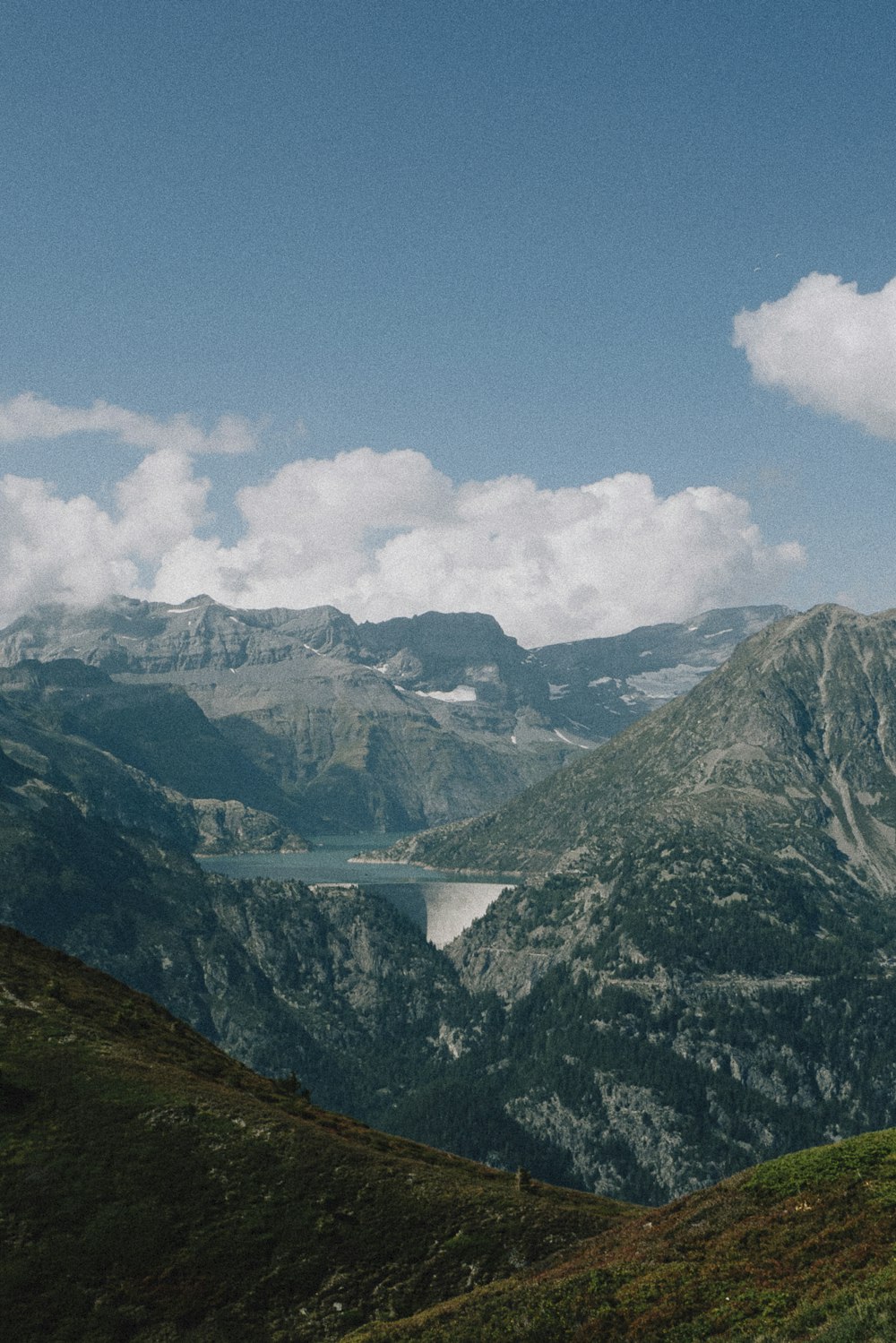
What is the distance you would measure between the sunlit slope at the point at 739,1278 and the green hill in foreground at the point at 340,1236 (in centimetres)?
13

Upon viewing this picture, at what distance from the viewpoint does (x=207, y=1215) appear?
61.9 m

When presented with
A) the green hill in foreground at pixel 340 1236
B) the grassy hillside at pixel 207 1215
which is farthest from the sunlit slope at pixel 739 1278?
the grassy hillside at pixel 207 1215

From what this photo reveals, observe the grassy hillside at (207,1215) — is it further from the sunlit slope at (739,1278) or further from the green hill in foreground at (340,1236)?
the sunlit slope at (739,1278)

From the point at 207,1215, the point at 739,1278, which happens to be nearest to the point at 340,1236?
the point at 207,1215

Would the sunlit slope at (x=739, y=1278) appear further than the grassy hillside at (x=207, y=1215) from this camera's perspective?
No

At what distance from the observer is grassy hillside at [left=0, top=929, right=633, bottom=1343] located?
5512cm

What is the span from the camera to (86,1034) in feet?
271

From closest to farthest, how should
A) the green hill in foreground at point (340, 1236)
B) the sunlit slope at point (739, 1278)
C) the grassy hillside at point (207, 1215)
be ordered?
the sunlit slope at point (739, 1278) → the green hill in foreground at point (340, 1236) → the grassy hillside at point (207, 1215)

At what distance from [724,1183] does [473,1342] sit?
19.9 m

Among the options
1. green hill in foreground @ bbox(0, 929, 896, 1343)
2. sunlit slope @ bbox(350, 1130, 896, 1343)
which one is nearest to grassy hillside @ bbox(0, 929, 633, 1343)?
green hill in foreground @ bbox(0, 929, 896, 1343)

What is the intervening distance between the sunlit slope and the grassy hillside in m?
7.14

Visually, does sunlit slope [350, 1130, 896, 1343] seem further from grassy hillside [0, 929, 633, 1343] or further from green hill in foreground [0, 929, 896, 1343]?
grassy hillside [0, 929, 633, 1343]

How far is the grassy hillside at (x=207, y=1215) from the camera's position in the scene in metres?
55.1

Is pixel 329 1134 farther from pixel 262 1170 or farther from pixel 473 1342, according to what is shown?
pixel 473 1342
